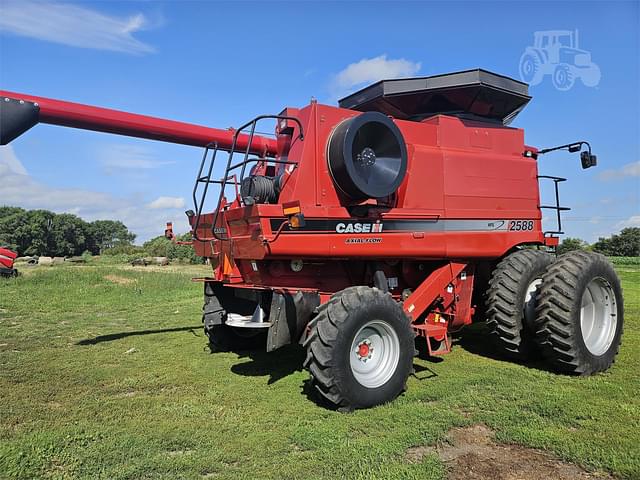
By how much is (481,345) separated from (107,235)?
78.9m

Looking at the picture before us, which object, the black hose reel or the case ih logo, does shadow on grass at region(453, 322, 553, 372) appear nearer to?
the case ih logo

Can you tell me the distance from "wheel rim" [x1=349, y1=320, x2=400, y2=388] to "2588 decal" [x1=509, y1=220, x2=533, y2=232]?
9.75 feet

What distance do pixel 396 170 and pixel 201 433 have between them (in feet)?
11.5

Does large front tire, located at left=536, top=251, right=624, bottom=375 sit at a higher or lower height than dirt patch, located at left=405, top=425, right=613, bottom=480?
higher

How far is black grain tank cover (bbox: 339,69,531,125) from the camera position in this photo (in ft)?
21.6

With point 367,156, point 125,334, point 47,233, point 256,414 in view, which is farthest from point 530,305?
point 47,233

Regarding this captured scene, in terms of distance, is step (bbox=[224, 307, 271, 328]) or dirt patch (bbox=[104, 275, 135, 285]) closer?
step (bbox=[224, 307, 271, 328])

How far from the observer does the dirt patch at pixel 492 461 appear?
3568 mm

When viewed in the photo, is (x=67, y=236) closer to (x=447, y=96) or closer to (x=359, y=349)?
(x=447, y=96)

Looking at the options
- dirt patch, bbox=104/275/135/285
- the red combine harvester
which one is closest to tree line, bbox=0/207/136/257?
the red combine harvester

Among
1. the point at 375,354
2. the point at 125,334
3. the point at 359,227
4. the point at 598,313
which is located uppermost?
the point at 359,227

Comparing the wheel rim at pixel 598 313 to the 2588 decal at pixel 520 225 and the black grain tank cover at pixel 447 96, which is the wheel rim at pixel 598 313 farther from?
the black grain tank cover at pixel 447 96

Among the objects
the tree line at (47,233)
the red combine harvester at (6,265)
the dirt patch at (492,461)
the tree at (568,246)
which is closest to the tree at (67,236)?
the tree line at (47,233)

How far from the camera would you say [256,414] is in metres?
4.83
